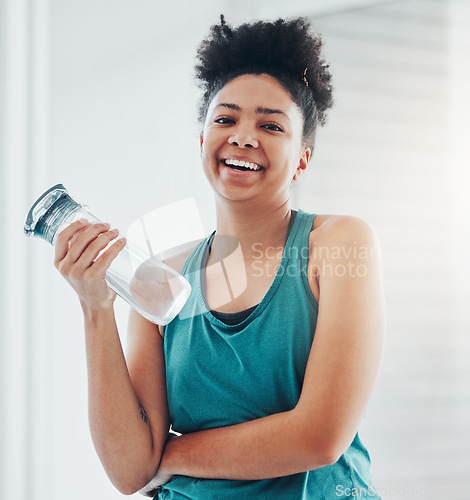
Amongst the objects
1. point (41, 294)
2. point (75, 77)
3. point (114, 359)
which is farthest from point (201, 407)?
point (75, 77)

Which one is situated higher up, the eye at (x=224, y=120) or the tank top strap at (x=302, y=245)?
the eye at (x=224, y=120)

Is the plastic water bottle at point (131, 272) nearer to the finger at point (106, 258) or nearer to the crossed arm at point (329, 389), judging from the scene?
the finger at point (106, 258)

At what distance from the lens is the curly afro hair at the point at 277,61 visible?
67cm

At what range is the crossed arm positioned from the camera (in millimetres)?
551

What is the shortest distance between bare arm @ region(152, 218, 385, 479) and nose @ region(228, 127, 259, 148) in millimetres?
154

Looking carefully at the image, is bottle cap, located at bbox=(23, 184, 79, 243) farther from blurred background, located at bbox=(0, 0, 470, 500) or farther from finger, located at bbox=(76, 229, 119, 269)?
blurred background, located at bbox=(0, 0, 470, 500)

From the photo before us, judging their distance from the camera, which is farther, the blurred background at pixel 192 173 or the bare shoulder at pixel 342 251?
the blurred background at pixel 192 173

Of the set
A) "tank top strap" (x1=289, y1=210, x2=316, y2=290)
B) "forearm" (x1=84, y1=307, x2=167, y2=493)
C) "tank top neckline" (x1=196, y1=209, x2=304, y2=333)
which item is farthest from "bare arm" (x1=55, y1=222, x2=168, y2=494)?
"tank top strap" (x1=289, y1=210, x2=316, y2=290)

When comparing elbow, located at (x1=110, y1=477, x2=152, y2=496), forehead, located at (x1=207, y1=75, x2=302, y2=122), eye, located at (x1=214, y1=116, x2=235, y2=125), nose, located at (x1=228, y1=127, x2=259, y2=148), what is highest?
forehead, located at (x1=207, y1=75, x2=302, y2=122)

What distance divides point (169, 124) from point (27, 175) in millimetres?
237

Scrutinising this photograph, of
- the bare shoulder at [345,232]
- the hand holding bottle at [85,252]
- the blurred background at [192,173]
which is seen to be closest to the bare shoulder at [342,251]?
the bare shoulder at [345,232]

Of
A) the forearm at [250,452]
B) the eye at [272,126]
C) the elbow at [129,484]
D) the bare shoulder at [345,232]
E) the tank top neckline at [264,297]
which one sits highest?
the eye at [272,126]

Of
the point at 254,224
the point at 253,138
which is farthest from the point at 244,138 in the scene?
the point at 254,224

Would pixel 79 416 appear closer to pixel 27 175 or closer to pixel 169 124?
pixel 27 175
